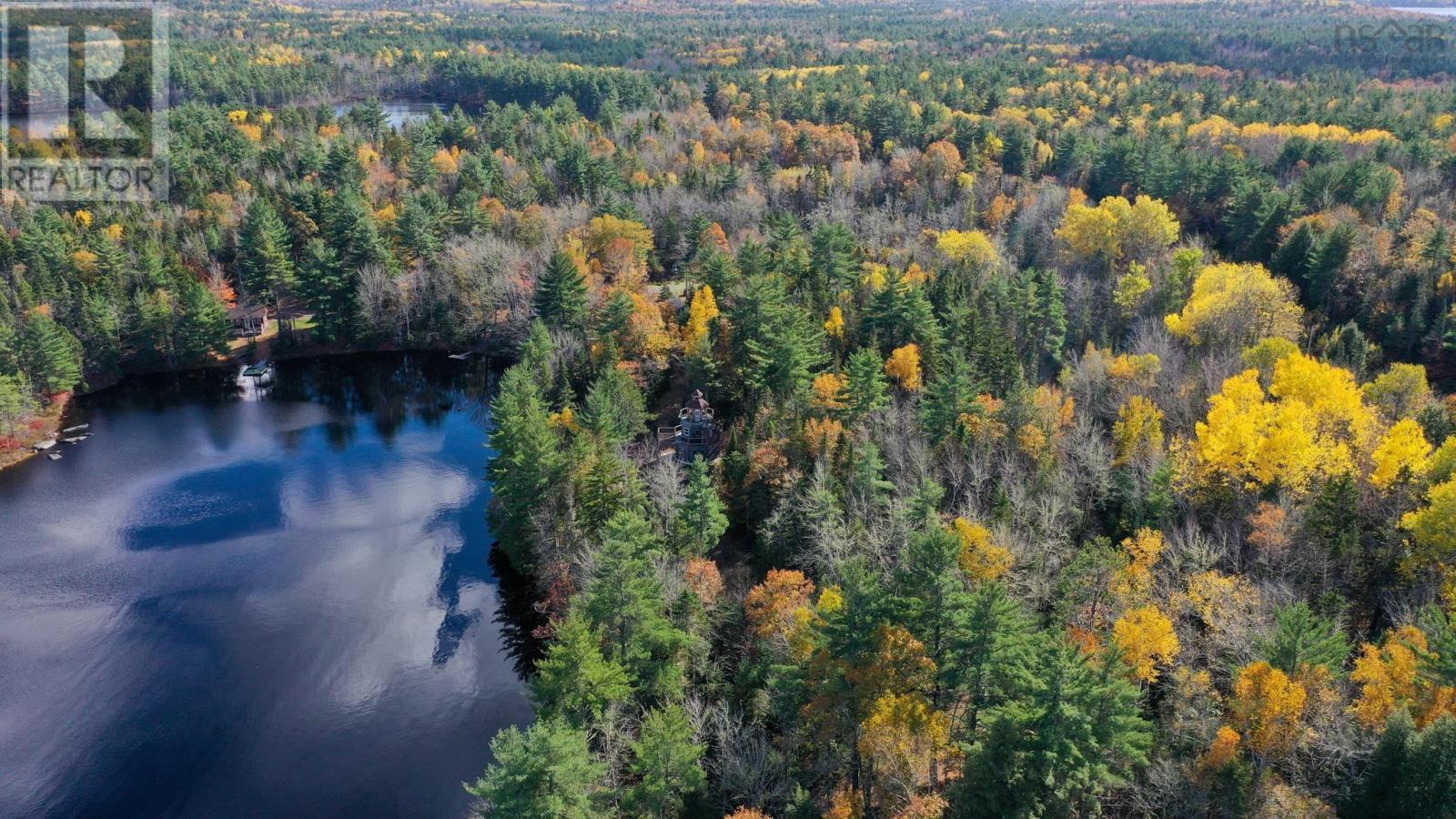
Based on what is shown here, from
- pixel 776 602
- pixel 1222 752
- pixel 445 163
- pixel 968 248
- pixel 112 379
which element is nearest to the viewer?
pixel 1222 752

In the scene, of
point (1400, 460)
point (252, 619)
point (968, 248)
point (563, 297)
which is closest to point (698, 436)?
point (563, 297)

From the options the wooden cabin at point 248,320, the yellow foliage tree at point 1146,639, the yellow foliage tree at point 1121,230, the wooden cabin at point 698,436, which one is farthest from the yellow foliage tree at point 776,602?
the wooden cabin at point 248,320

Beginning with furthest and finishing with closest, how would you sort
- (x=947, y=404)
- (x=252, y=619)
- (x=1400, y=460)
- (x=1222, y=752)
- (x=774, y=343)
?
(x=774, y=343)
(x=947, y=404)
(x=252, y=619)
(x=1400, y=460)
(x=1222, y=752)

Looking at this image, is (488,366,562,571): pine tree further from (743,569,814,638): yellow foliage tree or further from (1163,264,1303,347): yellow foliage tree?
(1163,264,1303,347): yellow foliage tree

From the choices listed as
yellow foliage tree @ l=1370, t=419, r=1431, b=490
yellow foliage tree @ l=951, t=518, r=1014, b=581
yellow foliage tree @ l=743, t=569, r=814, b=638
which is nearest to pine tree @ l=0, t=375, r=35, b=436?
yellow foliage tree @ l=743, t=569, r=814, b=638

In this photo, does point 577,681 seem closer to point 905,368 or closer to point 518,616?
point 518,616

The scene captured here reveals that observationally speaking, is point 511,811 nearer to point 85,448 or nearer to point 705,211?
point 85,448

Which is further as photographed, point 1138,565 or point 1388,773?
point 1138,565
